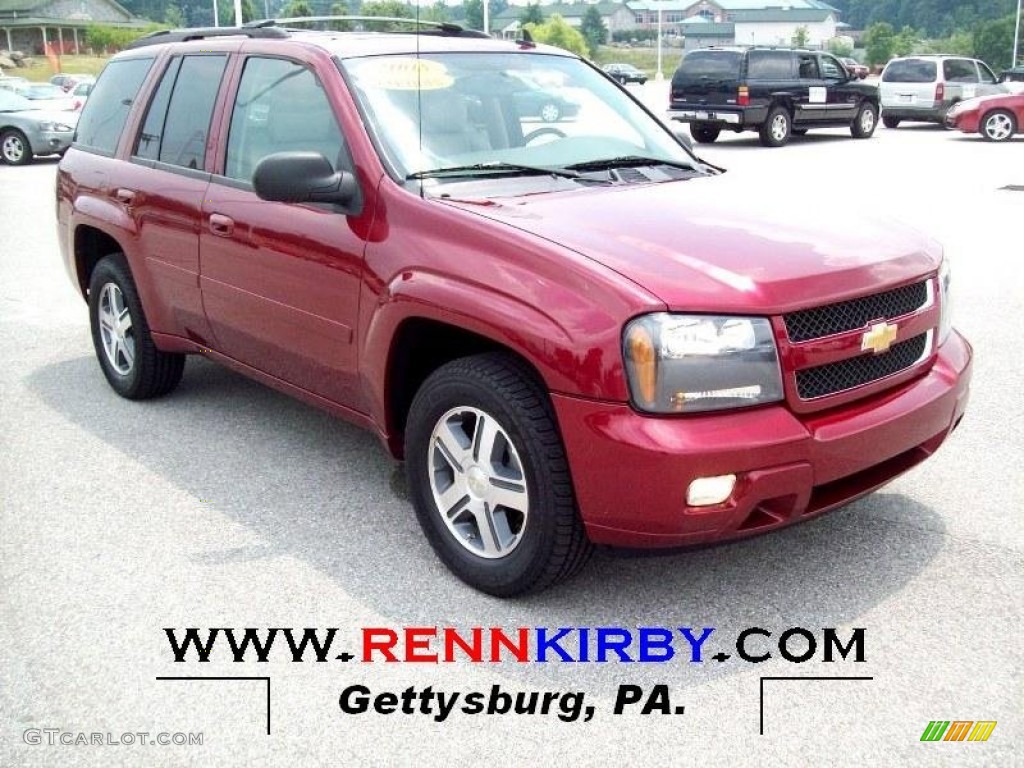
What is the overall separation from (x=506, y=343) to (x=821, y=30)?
16724cm

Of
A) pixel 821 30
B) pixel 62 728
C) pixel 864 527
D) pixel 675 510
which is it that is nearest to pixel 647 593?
pixel 675 510

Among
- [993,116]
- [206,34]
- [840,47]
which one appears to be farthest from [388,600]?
[840,47]

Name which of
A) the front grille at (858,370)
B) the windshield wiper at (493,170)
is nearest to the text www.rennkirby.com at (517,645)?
the front grille at (858,370)

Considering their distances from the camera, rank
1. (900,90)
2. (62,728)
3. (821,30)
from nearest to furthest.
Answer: (62,728), (900,90), (821,30)

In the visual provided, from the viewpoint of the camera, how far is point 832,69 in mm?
24109

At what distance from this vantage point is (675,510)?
3264 millimetres

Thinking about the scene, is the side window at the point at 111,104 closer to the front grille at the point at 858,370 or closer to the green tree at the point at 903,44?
the front grille at the point at 858,370

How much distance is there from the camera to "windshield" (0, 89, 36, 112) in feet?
71.2

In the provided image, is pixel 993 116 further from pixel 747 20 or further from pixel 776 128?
pixel 747 20

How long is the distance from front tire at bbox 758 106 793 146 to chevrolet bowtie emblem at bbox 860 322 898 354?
19815 millimetres

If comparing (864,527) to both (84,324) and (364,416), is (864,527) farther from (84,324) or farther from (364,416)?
(84,324)

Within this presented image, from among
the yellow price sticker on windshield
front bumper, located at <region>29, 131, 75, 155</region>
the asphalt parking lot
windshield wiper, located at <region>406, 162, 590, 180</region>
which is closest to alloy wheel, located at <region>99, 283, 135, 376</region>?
the asphalt parking lot

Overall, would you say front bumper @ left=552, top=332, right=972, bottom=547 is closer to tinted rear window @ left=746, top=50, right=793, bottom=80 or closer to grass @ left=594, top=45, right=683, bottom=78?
tinted rear window @ left=746, top=50, right=793, bottom=80
